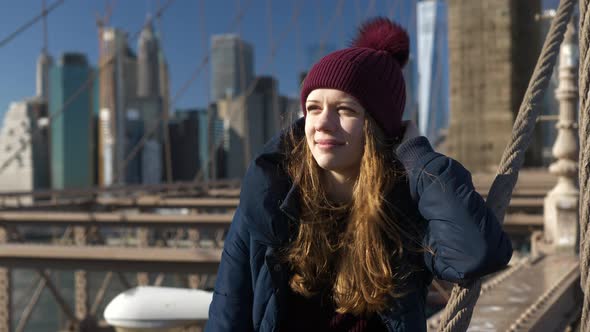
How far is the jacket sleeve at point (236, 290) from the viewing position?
1132mm

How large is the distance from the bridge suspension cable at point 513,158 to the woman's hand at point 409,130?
17 centimetres

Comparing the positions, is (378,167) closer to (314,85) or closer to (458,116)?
(314,85)

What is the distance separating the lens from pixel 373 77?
111 cm

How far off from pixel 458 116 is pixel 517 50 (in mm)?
1381

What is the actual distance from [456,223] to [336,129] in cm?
27

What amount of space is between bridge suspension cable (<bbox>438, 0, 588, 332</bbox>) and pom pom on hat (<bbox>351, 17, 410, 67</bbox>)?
0.82 feet

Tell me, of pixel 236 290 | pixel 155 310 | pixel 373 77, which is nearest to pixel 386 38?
pixel 373 77

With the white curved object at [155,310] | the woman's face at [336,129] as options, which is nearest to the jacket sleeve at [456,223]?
the woman's face at [336,129]

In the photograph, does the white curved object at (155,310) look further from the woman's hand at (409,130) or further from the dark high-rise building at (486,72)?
the dark high-rise building at (486,72)

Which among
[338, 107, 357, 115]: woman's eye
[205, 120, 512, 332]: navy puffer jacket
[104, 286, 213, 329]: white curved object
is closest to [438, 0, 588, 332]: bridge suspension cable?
[205, 120, 512, 332]: navy puffer jacket

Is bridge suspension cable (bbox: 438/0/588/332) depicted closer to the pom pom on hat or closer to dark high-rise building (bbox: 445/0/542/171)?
the pom pom on hat

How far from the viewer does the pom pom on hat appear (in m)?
1.19

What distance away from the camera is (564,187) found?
143 inches

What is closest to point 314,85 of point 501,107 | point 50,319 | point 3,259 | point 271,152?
point 271,152
